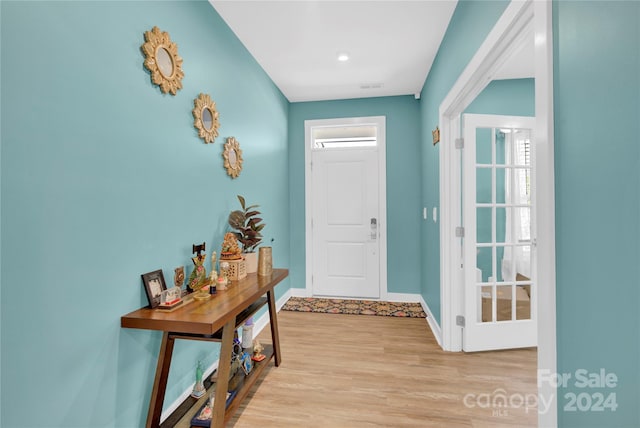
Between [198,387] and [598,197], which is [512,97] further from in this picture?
[198,387]

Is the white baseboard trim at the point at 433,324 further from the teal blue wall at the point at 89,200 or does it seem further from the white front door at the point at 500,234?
the teal blue wall at the point at 89,200

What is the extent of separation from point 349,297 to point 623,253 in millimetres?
3387

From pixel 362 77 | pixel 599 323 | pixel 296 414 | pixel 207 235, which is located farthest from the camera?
pixel 362 77

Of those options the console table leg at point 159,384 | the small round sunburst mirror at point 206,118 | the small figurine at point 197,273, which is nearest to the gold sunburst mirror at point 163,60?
the small round sunburst mirror at point 206,118

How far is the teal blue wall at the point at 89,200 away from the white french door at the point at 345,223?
→ 7.11 ft

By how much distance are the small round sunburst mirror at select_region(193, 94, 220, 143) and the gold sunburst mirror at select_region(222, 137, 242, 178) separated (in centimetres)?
18

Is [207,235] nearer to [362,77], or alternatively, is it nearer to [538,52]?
[538,52]

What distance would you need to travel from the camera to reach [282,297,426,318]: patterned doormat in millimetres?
3416

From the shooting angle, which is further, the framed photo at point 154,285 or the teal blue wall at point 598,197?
the framed photo at point 154,285

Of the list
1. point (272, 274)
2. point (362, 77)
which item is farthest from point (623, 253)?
point (362, 77)

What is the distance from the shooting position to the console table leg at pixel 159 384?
146 centimetres

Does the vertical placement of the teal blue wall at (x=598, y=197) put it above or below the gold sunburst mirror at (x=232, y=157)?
below

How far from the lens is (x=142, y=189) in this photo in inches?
57.9

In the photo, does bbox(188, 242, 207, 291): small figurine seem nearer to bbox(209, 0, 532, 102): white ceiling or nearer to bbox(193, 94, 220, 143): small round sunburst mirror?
bbox(193, 94, 220, 143): small round sunburst mirror
